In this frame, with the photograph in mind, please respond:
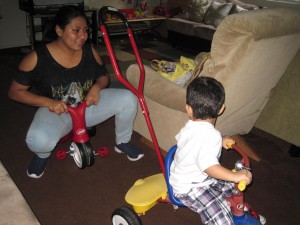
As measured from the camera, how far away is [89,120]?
6.46 feet

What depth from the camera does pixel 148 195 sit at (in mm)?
1511

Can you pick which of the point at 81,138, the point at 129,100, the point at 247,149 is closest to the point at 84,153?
the point at 81,138

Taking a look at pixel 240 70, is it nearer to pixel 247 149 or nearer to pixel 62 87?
pixel 247 149

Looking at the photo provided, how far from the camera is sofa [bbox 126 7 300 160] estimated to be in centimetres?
147

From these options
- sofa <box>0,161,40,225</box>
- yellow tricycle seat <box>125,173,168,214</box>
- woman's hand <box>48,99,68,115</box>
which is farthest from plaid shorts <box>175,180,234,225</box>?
woman's hand <box>48,99,68,115</box>

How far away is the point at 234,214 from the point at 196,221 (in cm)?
41

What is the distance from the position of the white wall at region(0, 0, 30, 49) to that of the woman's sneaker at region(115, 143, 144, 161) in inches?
132

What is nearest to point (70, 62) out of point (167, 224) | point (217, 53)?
point (217, 53)

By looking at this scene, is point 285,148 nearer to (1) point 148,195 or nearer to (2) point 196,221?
(2) point 196,221

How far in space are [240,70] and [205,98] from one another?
0.49 metres

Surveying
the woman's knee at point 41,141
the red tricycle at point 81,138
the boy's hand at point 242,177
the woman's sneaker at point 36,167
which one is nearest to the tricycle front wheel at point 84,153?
the red tricycle at point 81,138

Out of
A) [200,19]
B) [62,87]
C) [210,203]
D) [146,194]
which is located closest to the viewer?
[210,203]

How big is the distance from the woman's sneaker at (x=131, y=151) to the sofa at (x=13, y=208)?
0.89m

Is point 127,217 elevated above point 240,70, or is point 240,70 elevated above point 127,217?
point 240,70
